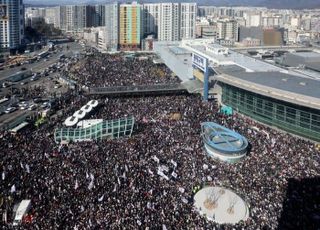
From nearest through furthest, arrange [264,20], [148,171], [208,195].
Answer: [208,195] → [148,171] → [264,20]

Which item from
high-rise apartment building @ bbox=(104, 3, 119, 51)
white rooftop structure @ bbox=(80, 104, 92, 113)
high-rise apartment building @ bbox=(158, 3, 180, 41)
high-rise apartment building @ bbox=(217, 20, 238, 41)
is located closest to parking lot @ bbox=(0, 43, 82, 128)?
white rooftop structure @ bbox=(80, 104, 92, 113)

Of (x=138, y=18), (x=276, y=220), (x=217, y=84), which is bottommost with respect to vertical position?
(x=276, y=220)

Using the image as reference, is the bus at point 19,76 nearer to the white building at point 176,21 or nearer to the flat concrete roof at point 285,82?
the flat concrete roof at point 285,82

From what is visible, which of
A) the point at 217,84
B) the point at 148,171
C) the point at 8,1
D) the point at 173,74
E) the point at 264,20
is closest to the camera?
the point at 148,171

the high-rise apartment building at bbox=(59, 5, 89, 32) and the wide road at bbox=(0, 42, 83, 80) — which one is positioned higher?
the high-rise apartment building at bbox=(59, 5, 89, 32)

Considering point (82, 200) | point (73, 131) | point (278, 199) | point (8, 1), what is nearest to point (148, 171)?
point (82, 200)

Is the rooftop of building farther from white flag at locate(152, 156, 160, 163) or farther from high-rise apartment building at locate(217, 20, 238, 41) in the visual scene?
high-rise apartment building at locate(217, 20, 238, 41)

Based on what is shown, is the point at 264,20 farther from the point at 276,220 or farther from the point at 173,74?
the point at 276,220
